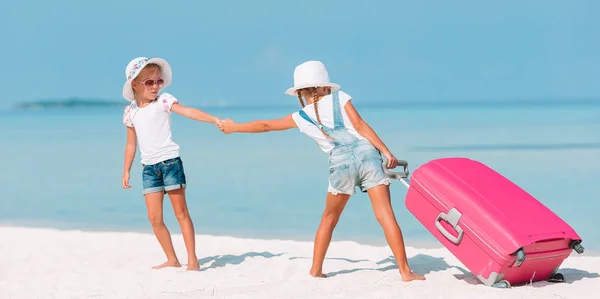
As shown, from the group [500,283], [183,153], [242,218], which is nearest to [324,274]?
[500,283]

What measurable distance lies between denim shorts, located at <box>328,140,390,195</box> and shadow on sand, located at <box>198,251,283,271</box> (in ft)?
5.05

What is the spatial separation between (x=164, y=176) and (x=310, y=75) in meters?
1.42

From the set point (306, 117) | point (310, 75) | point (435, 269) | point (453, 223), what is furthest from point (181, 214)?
point (453, 223)

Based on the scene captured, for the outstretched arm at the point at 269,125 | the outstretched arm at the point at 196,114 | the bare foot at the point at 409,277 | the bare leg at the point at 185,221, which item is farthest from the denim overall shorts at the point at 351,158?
the bare leg at the point at 185,221

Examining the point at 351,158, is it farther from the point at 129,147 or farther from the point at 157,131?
the point at 129,147

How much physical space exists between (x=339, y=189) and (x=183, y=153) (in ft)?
52.5

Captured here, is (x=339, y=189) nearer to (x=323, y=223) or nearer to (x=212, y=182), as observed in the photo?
(x=323, y=223)

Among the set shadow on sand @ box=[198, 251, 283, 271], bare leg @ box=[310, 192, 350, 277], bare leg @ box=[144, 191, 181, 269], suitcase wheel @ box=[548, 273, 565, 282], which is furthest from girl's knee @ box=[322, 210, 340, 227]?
suitcase wheel @ box=[548, 273, 565, 282]

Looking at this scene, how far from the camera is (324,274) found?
5598mm

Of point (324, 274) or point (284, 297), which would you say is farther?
point (324, 274)

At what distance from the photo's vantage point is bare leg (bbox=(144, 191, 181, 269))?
5.77 meters

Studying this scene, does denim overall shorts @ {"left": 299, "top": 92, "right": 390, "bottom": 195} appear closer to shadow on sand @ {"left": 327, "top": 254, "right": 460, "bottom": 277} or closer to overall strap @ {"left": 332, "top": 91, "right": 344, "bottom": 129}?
Answer: overall strap @ {"left": 332, "top": 91, "right": 344, "bottom": 129}

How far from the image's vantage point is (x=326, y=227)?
5422mm

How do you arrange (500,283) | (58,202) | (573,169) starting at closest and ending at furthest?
1. (500,283)
2. (58,202)
3. (573,169)
